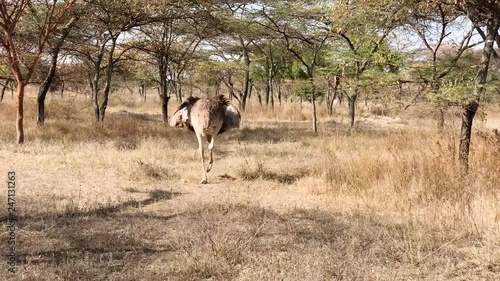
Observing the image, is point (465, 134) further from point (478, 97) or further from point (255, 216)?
point (255, 216)

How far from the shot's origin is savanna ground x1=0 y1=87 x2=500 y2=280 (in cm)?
371

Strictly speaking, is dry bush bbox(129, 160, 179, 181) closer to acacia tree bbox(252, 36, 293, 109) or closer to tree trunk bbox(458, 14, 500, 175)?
tree trunk bbox(458, 14, 500, 175)

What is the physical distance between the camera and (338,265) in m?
3.66

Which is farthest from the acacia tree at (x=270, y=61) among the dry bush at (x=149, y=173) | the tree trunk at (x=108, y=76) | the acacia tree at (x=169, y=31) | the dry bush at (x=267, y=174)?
the dry bush at (x=149, y=173)

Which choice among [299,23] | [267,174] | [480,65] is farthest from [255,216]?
[299,23]

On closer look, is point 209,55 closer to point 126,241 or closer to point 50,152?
point 50,152

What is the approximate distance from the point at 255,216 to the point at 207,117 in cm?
312

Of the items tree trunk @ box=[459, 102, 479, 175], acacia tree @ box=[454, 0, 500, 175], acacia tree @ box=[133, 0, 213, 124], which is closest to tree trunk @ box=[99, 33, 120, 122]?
acacia tree @ box=[133, 0, 213, 124]

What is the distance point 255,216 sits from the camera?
5211mm

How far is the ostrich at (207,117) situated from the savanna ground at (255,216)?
727 millimetres

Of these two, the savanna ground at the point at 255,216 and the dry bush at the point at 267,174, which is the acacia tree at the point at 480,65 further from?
the dry bush at the point at 267,174

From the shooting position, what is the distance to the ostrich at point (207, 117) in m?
8.00

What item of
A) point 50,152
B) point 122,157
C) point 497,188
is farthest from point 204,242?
point 50,152

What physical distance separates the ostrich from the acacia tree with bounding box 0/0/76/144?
4172 millimetres
